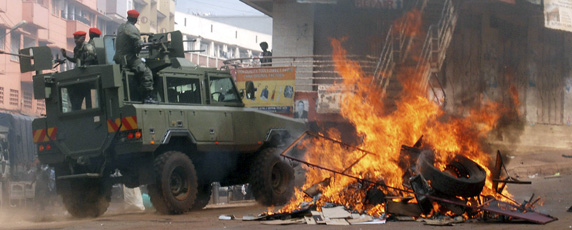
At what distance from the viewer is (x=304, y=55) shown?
25.8m

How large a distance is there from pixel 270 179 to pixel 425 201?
4.54 meters

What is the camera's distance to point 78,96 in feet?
43.0

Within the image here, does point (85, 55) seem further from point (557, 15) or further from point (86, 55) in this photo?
point (557, 15)

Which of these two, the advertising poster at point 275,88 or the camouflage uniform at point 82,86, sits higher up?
the camouflage uniform at point 82,86

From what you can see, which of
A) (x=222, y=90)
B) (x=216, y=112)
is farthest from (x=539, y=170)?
(x=216, y=112)

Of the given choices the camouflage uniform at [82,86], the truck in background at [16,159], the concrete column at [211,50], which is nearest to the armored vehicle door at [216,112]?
the camouflage uniform at [82,86]

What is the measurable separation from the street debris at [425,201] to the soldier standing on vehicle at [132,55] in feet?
9.81

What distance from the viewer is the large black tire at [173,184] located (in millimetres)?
12422

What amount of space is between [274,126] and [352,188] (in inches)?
147

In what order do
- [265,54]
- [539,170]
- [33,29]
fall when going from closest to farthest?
[539,170] < [265,54] < [33,29]

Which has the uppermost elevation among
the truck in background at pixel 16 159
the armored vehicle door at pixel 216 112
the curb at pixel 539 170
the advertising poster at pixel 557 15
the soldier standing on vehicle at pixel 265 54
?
the advertising poster at pixel 557 15

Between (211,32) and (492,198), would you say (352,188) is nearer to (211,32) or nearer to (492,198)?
(492,198)

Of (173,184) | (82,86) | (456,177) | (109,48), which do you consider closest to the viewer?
(456,177)

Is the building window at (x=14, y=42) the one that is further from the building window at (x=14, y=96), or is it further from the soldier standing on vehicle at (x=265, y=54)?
the soldier standing on vehicle at (x=265, y=54)
